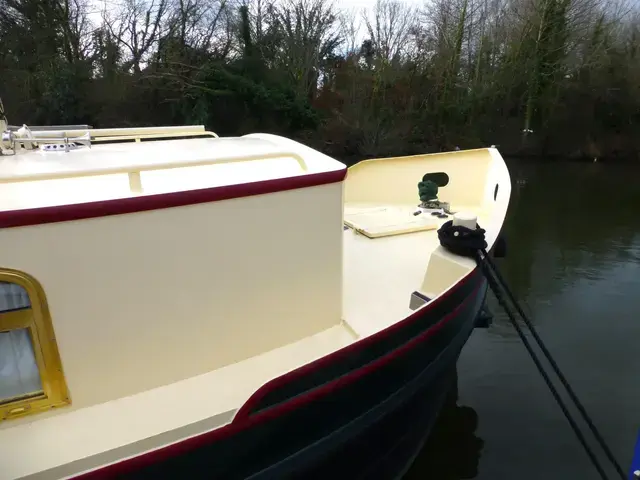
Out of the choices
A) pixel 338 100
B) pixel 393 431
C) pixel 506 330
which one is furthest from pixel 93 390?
pixel 338 100

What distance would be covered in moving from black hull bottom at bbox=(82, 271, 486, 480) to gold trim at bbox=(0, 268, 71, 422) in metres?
0.45

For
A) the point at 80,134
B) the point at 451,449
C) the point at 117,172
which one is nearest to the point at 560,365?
the point at 451,449

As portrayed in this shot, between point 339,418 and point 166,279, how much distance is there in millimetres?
1201

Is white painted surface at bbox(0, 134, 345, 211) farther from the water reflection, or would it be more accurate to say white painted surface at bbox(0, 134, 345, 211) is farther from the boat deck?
the water reflection

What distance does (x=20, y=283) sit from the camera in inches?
74.9

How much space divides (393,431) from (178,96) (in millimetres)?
18615

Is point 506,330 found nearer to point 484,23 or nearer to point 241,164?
point 241,164

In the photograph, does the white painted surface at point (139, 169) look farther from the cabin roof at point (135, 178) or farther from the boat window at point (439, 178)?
the boat window at point (439, 178)

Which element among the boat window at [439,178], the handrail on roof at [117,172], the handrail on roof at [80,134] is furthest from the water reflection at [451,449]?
the handrail on roof at [80,134]

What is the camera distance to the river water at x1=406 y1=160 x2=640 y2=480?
165 inches

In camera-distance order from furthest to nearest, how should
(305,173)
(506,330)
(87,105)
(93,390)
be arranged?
(87,105) → (506,330) → (305,173) → (93,390)

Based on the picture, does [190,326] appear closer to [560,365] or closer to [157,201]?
[157,201]

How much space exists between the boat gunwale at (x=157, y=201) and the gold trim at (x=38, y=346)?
0.79 feet

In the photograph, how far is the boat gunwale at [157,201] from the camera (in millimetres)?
1845
